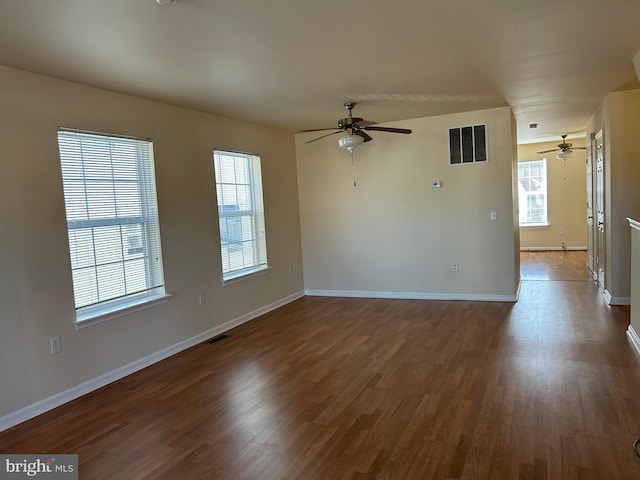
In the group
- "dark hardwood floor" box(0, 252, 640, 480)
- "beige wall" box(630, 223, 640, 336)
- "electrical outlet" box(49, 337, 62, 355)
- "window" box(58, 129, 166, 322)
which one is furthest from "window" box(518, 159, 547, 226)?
"electrical outlet" box(49, 337, 62, 355)

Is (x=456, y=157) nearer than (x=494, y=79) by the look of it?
No

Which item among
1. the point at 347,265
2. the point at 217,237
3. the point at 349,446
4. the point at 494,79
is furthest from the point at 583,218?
the point at 349,446

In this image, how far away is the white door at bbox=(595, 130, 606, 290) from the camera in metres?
5.90

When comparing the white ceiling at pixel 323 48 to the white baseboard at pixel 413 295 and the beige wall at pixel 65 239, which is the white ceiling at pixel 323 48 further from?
the white baseboard at pixel 413 295

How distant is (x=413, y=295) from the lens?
245 inches

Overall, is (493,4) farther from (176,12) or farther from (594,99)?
(594,99)

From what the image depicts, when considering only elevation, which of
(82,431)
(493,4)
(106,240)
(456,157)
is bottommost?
(82,431)

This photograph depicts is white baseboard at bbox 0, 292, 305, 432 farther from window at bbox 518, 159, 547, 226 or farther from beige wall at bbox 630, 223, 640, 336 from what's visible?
window at bbox 518, 159, 547, 226

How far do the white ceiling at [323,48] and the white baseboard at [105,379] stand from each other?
241cm

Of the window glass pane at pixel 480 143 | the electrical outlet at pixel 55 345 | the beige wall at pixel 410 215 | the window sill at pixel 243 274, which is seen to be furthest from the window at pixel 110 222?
the window glass pane at pixel 480 143

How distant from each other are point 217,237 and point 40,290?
2062 millimetres

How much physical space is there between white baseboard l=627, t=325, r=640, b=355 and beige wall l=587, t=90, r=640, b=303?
1351mm

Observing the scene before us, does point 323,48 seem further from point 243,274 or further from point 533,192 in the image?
point 533,192

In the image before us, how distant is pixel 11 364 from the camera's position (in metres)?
3.05
